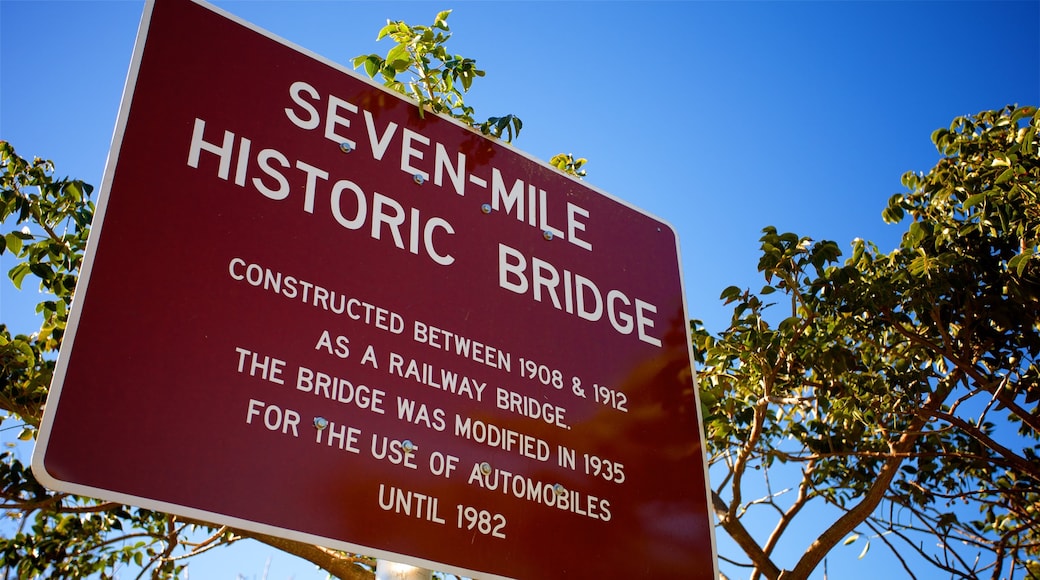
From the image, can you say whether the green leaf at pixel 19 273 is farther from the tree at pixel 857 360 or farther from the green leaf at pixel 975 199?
the green leaf at pixel 975 199

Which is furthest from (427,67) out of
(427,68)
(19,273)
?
(19,273)

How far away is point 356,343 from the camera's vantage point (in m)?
1.80

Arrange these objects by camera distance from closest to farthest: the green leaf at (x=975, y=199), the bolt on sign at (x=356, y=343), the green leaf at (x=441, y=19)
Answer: the bolt on sign at (x=356, y=343)
the green leaf at (x=441, y=19)
the green leaf at (x=975, y=199)

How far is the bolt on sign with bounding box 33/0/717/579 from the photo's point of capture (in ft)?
5.04

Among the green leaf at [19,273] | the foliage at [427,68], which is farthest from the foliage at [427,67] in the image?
the green leaf at [19,273]

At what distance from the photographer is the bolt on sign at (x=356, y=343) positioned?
1.54 m

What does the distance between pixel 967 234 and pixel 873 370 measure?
3.46ft

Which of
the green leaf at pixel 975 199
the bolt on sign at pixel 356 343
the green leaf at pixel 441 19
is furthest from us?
the green leaf at pixel 975 199

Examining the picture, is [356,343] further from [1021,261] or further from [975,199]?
[975,199]

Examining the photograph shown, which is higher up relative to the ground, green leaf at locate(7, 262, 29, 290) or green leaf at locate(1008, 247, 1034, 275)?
green leaf at locate(1008, 247, 1034, 275)

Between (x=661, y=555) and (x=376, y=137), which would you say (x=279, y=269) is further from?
(x=661, y=555)

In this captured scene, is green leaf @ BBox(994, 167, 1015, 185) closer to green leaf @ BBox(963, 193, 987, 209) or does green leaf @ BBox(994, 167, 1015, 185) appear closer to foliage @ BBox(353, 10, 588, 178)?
green leaf @ BBox(963, 193, 987, 209)

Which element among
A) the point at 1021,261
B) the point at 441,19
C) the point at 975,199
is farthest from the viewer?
the point at 975,199

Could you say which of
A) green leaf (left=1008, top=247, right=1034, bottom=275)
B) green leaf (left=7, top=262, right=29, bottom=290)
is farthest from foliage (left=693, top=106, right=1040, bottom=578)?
green leaf (left=7, top=262, right=29, bottom=290)
